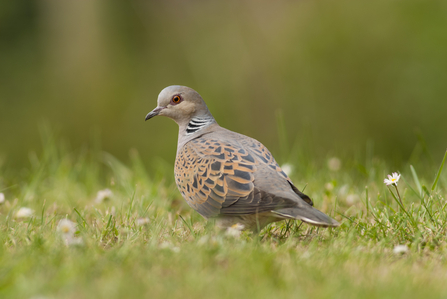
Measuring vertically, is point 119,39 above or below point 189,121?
above

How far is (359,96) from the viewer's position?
35.2 feet

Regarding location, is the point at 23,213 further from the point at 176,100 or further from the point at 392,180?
the point at 392,180

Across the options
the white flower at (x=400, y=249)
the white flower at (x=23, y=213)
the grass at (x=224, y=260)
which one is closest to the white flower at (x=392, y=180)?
the grass at (x=224, y=260)

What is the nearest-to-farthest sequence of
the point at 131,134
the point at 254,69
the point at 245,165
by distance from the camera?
the point at 245,165, the point at 254,69, the point at 131,134

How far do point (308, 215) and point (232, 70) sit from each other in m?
9.76

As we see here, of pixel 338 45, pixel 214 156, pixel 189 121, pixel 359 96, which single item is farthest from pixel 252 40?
pixel 214 156

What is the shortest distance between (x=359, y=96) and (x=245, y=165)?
7.85m

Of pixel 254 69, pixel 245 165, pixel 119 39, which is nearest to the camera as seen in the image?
pixel 245 165

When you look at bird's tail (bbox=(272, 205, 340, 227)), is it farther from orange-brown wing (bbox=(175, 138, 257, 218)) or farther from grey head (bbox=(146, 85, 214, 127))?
grey head (bbox=(146, 85, 214, 127))

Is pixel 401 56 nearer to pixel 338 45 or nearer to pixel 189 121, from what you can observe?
pixel 338 45

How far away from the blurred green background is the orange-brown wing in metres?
4.11

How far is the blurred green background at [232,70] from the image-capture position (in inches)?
416

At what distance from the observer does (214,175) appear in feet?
11.7

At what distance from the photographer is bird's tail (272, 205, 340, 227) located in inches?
116
